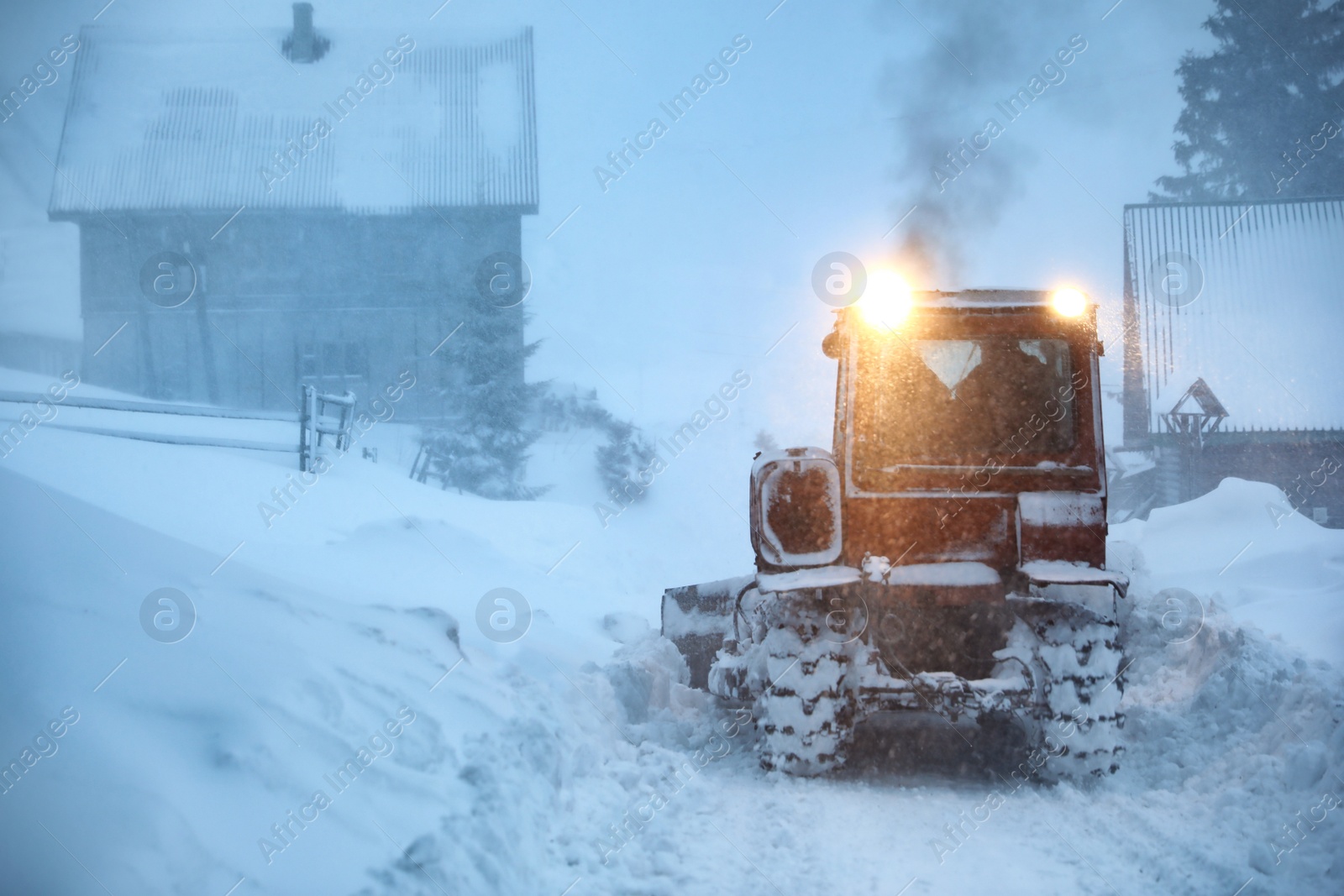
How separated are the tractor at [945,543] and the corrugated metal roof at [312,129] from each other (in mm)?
17630

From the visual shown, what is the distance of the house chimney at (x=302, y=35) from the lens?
73.4 feet

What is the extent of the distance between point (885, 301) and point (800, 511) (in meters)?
1.16

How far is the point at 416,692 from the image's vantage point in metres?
3.94

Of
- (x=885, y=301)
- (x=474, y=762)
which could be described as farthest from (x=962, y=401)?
(x=474, y=762)

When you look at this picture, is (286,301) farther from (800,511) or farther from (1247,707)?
(1247,707)

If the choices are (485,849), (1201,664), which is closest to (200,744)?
(485,849)

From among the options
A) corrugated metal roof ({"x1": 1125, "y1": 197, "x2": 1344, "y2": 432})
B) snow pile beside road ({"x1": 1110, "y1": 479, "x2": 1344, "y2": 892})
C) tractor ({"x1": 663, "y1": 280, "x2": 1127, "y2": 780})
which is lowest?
snow pile beside road ({"x1": 1110, "y1": 479, "x2": 1344, "y2": 892})

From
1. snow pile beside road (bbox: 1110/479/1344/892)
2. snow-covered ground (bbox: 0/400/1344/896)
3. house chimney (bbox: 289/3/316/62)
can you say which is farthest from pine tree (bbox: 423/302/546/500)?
snow pile beside road (bbox: 1110/479/1344/892)

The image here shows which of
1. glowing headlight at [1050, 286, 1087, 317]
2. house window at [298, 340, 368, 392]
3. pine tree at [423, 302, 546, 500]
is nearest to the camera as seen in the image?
glowing headlight at [1050, 286, 1087, 317]

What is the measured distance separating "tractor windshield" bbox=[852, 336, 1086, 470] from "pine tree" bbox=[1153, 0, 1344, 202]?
1748cm

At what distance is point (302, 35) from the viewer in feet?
74.2

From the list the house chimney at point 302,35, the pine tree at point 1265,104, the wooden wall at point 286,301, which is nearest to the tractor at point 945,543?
the wooden wall at point 286,301

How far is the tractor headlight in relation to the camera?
409 centimetres

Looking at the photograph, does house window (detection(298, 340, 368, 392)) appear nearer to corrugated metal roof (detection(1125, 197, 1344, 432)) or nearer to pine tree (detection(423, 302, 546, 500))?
pine tree (detection(423, 302, 546, 500))
